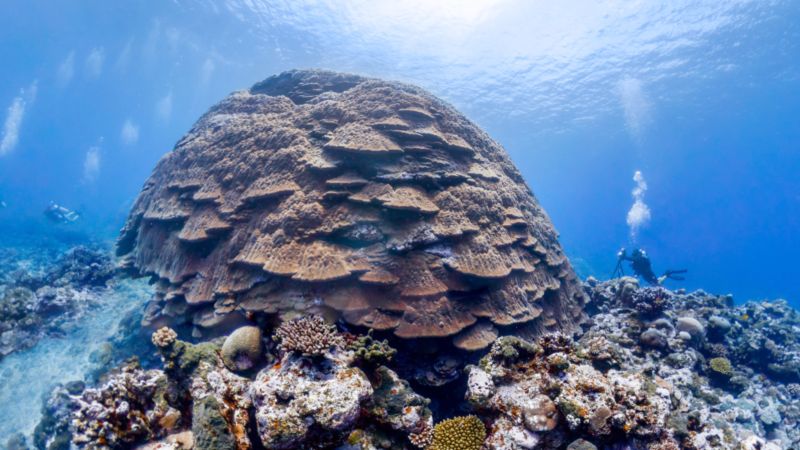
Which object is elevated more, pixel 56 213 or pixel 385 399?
pixel 56 213

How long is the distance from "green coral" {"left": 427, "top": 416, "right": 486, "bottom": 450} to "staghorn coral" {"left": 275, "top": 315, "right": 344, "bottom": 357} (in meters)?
1.73

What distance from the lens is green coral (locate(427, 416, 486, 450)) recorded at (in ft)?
14.3

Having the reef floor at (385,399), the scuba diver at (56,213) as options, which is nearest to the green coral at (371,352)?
the reef floor at (385,399)

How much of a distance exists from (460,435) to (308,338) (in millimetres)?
2378

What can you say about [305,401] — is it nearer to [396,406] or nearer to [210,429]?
[210,429]

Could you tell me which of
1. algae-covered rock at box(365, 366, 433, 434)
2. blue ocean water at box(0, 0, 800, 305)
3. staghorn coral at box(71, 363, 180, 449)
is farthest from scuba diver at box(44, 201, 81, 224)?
algae-covered rock at box(365, 366, 433, 434)

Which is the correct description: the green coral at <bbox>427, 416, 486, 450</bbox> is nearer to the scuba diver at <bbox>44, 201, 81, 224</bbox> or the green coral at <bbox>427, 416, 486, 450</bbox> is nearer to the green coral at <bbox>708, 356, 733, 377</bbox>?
the green coral at <bbox>708, 356, 733, 377</bbox>

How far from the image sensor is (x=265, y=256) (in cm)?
601

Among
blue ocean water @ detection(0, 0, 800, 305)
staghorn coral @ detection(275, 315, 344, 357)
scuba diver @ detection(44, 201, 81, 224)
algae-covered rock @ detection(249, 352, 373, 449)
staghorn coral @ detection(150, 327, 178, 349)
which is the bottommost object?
algae-covered rock @ detection(249, 352, 373, 449)

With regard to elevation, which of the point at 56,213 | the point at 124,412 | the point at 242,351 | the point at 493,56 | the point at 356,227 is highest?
the point at 493,56

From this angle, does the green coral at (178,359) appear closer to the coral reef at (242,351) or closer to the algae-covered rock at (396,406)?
the coral reef at (242,351)

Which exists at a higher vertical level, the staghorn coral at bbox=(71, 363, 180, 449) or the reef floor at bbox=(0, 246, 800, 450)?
the reef floor at bbox=(0, 246, 800, 450)

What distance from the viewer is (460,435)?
446cm

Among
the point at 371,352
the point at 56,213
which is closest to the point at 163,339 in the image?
the point at 371,352
